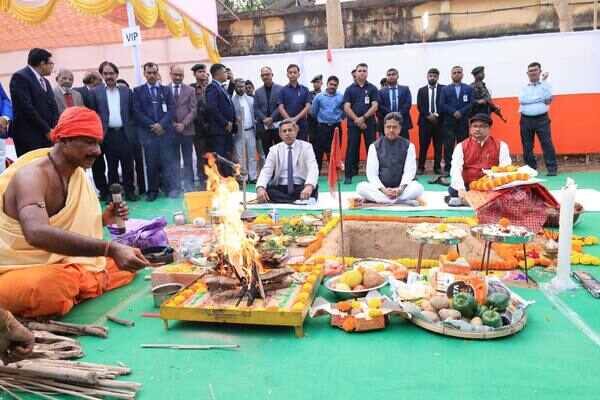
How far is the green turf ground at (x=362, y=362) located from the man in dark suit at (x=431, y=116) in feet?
21.9

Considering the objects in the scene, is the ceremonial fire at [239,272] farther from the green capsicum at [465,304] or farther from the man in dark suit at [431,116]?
the man in dark suit at [431,116]

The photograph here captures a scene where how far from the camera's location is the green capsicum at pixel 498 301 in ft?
10.2

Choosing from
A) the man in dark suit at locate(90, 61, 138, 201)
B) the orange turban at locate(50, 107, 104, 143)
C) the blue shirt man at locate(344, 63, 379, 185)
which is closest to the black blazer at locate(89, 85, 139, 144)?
the man in dark suit at locate(90, 61, 138, 201)

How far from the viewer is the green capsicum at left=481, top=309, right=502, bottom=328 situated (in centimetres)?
296

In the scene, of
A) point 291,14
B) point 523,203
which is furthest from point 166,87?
point 291,14

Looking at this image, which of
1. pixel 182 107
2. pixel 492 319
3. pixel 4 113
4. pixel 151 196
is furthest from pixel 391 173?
pixel 4 113

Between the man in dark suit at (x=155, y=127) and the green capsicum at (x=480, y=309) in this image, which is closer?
the green capsicum at (x=480, y=309)

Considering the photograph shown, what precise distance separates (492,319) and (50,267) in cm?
294

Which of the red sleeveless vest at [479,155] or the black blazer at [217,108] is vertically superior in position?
the black blazer at [217,108]

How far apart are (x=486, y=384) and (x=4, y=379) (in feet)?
8.33

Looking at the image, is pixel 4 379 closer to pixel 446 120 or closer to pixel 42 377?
pixel 42 377

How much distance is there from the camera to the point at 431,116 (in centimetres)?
961

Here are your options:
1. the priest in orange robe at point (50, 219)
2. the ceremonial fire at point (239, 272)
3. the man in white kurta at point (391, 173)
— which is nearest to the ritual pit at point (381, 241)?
the man in white kurta at point (391, 173)

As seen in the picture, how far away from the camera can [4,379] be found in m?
2.62
